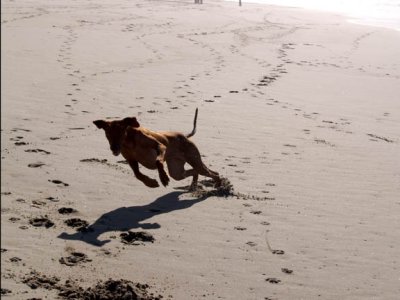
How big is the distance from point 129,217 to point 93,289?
1541 millimetres

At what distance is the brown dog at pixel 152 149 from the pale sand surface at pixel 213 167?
28 centimetres

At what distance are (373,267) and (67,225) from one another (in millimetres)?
2286

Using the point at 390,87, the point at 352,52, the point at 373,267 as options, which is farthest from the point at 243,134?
the point at 352,52

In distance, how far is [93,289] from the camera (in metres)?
3.97

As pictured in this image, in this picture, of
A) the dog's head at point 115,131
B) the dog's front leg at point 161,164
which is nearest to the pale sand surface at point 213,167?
the dog's front leg at point 161,164

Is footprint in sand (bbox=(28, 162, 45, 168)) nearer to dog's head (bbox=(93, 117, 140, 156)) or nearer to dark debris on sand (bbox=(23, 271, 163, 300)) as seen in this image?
dog's head (bbox=(93, 117, 140, 156))

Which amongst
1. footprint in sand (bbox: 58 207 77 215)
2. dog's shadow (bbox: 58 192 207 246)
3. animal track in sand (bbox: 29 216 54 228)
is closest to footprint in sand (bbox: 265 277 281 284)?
dog's shadow (bbox: 58 192 207 246)

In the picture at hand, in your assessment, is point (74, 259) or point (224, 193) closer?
point (74, 259)

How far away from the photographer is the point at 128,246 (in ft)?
15.8

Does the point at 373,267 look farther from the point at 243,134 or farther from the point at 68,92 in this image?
the point at 68,92

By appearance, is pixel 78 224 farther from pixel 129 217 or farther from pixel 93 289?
pixel 93 289

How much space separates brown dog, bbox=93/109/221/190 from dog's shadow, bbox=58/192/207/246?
252 millimetres

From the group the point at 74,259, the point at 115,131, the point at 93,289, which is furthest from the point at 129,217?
the point at 93,289

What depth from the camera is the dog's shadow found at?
4.89m
